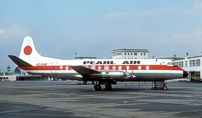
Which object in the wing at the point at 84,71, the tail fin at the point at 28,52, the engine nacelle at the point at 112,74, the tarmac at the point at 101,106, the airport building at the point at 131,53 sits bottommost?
the tarmac at the point at 101,106

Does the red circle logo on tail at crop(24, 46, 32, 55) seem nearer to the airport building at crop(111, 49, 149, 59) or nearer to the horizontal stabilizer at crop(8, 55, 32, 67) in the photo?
the horizontal stabilizer at crop(8, 55, 32, 67)

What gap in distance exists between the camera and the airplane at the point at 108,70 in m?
35.9

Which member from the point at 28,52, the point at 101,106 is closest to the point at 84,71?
the point at 28,52

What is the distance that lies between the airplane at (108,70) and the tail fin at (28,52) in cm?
54

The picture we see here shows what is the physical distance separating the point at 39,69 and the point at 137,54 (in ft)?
295

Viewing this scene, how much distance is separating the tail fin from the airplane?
0.54 meters

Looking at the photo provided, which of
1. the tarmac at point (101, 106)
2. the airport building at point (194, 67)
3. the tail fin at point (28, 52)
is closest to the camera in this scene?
the tarmac at point (101, 106)

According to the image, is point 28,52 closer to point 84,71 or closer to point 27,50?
point 27,50

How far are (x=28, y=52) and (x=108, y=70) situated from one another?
11.0 meters

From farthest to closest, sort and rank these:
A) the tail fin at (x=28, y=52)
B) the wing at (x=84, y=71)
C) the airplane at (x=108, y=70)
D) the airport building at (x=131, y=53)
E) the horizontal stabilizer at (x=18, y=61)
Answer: the airport building at (x=131, y=53) → the tail fin at (x=28, y=52) → the horizontal stabilizer at (x=18, y=61) → the airplane at (x=108, y=70) → the wing at (x=84, y=71)

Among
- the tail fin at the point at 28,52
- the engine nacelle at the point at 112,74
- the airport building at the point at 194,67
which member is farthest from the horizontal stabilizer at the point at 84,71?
the airport building at the point at 194,67

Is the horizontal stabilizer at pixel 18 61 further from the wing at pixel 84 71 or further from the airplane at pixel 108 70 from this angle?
the wing at pixel 84 71

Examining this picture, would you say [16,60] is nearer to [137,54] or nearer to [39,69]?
[39,69]

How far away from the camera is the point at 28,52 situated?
4144cm
